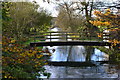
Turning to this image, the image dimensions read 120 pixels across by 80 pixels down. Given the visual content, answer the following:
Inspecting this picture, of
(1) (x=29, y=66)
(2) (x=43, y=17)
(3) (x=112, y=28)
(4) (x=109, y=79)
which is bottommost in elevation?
(4) (x=109, y=79)

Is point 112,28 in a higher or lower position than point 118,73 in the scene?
higher

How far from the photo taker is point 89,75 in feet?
21.6

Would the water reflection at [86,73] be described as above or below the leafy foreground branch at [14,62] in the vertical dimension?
below

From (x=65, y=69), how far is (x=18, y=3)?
487 centimetres

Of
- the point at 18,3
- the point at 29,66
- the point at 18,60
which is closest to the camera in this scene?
the point at 18,60

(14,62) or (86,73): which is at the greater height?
(14,62)

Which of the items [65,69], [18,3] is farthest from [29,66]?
[18,3]

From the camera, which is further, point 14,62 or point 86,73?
point 86,73

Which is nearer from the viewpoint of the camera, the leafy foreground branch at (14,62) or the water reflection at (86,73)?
the leafy foreground branch at (14,62)

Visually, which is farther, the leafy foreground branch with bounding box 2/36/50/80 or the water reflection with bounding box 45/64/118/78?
the water reflection with bounding box 45/64/118/78

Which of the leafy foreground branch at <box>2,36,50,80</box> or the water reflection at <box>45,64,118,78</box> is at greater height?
the leafy foreground branch at <box>2,36,50,80</box>

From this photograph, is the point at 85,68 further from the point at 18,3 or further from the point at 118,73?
the point at 18,3

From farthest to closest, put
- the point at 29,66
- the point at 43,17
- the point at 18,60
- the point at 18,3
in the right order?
1. the point at 43,17
2. the point at 18,3
3. the point at 29,66
4. the point at 18,60

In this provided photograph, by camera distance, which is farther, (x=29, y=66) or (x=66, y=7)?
(x=66, y=7)
